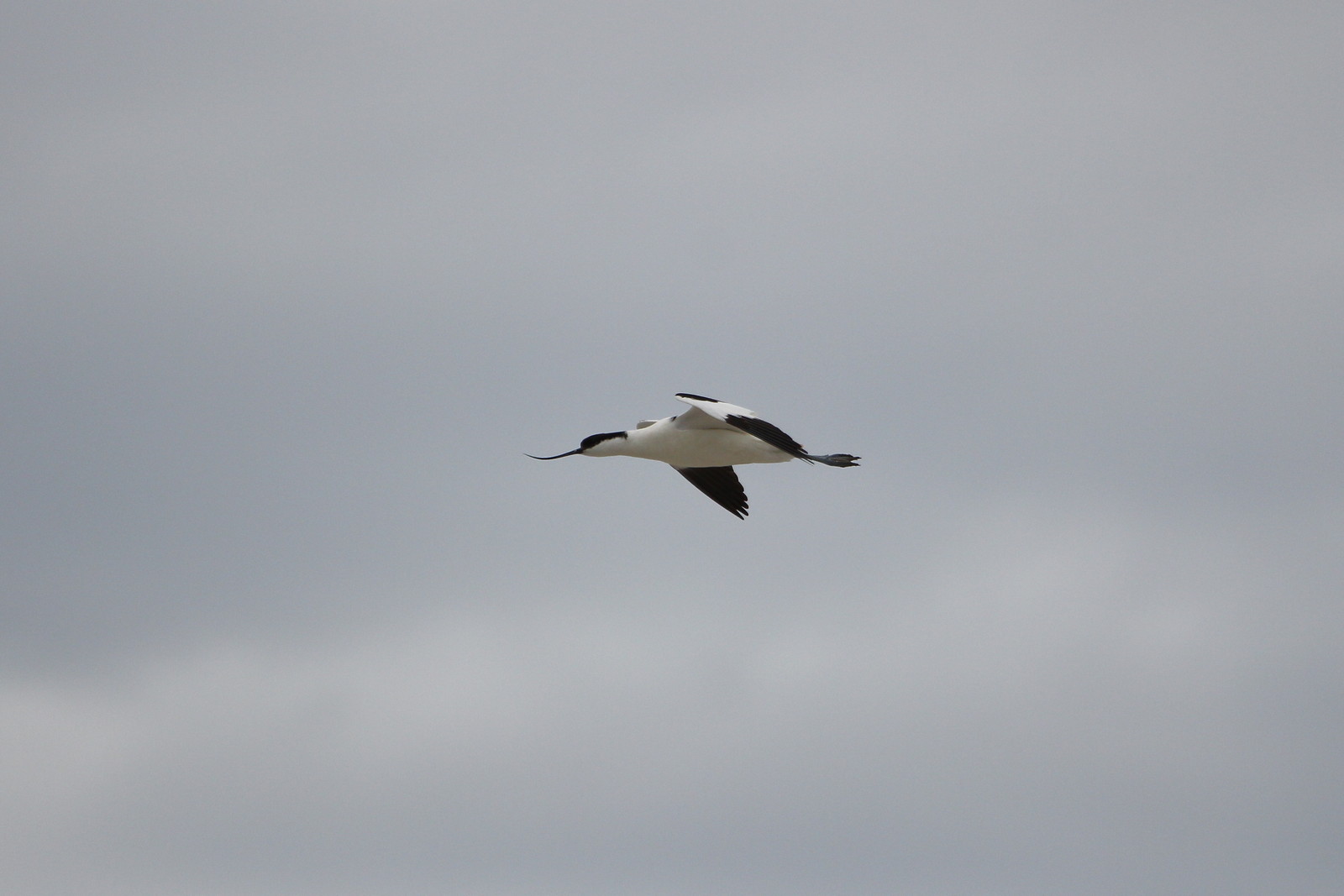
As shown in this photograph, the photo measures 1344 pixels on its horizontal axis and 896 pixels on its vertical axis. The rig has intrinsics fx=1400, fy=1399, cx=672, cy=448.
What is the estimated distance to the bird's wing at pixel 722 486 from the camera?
2480 centimetres

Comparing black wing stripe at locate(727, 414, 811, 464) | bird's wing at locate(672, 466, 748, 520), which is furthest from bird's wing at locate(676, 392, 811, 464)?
bird's wing at locate(672, 466, 748, 520)

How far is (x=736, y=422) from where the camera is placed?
19656 mm

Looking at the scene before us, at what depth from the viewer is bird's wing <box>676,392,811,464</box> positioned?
19266mm

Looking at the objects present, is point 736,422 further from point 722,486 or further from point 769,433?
point 722,486

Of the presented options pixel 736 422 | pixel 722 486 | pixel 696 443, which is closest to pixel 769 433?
pixel 736 422

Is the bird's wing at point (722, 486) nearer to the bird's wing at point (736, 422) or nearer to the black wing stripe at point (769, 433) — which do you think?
the bird's wing at point (736, 422)

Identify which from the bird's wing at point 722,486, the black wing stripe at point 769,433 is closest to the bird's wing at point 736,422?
the black wing stripe at point 769,433

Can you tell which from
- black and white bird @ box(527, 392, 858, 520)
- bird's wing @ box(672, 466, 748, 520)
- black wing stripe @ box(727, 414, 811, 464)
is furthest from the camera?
bird's wing @ box(672, 466, 748, 520)

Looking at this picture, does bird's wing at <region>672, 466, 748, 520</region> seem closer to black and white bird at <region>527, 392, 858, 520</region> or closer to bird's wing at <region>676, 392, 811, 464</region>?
black and white bird at <region>527, 392, 858, 520</region>

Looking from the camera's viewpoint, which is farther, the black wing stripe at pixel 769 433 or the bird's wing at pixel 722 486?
the bird's wing at pixel 722 486

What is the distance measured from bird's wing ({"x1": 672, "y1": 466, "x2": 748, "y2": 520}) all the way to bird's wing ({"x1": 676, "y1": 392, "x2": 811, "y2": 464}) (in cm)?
280

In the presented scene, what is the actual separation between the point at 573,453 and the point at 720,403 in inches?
103

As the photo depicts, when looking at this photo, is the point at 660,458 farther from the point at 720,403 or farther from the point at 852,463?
the point at 852,463

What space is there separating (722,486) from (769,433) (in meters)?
5.68
